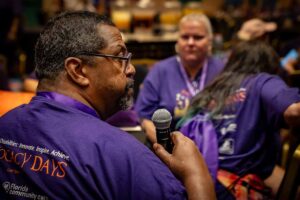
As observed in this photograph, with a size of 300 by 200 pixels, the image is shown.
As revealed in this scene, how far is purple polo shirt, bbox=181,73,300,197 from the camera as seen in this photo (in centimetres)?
218

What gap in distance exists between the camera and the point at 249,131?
2.20 m

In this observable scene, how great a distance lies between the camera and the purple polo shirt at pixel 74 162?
3.67 ft

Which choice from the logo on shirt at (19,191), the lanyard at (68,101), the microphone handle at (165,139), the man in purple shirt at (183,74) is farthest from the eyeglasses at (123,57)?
the man in purple shirt at (183,74)

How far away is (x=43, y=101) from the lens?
1296mm

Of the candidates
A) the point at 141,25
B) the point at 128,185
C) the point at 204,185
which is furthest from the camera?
the point at 141,25

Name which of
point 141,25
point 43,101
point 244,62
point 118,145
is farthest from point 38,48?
point 141,25

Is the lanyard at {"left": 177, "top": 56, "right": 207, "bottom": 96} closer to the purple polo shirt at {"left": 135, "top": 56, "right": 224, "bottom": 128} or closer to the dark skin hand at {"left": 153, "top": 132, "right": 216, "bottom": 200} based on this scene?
the purple polo shirt at {"left": 135, "top": 56, "right": 224, "bottom": 128}

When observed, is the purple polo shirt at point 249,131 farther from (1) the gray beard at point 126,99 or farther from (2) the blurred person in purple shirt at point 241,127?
(1) the gray beard at point 126,99

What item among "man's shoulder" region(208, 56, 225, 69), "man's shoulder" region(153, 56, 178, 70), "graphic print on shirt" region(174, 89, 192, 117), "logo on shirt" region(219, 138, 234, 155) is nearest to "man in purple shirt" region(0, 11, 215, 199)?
"logo on shirt" region(219, 138, 234, 155)

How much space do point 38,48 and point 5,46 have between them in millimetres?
5909

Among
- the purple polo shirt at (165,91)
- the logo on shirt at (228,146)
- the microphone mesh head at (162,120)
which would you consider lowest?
the logo on shirt at (228,146)

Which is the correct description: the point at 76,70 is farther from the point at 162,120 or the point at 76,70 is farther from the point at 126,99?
the point at 162,120

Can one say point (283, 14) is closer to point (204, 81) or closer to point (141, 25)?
point (141, 25)

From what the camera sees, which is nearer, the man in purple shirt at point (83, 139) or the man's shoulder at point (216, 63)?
the man in purple shirt at point (83, 139)
